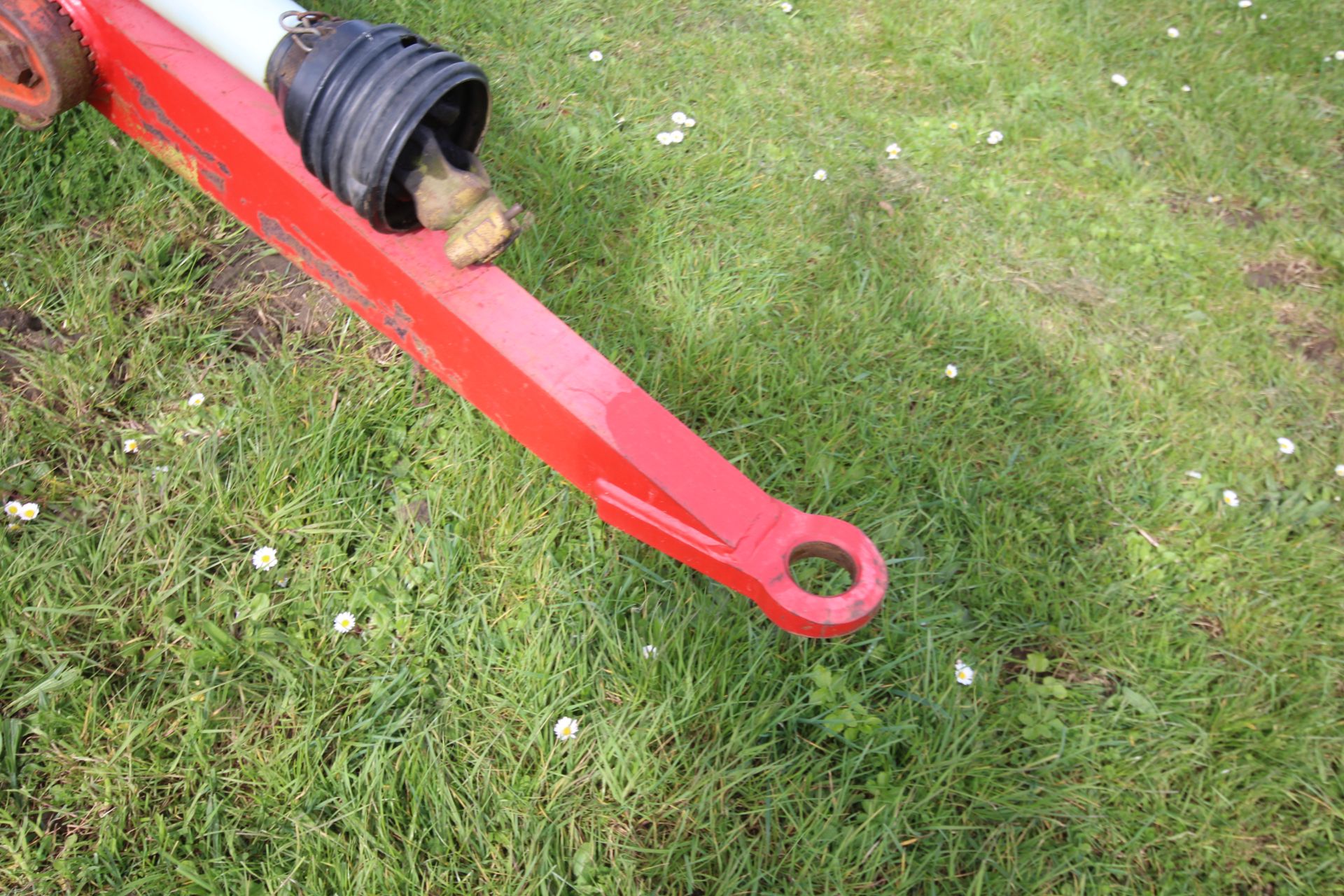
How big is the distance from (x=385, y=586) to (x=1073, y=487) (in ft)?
5.14

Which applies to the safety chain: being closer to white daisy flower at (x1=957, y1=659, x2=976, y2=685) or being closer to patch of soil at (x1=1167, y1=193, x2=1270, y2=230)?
white daisy flower at (x1=957, y1=659, x2=976, y2=685)

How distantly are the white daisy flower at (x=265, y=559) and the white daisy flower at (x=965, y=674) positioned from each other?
1.41 metres

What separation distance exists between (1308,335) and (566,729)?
2.28 meters

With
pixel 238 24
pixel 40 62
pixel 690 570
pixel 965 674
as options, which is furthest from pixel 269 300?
pixel 965 674

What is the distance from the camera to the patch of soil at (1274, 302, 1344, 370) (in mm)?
2379

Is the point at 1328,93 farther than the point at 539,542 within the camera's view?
Yes

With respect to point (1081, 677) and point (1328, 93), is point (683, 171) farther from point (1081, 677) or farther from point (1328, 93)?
point (1328, 93)

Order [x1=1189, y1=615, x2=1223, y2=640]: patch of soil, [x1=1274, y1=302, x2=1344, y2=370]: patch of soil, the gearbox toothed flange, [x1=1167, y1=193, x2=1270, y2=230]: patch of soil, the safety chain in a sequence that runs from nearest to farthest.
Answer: the safety chain < the gearbox toothed flange < [x1=1189, y1=615, x2=1223, y2=640]: patch of soil < [x1=1274, y1=302, x2=1344, y2=370]: patch of soil < [x1=1167, y1=193, x2=1270, y2=230]: patch of soil

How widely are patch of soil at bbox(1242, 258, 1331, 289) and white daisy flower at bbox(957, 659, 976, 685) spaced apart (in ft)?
5.19

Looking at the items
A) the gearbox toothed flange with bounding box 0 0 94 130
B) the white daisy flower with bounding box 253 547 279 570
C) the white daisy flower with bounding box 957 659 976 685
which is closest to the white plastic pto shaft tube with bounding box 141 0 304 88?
the gearbox toothed flange with bounding box 0 0 94 130

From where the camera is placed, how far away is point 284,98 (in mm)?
1349

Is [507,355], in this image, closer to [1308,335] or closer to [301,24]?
A: [301,24]

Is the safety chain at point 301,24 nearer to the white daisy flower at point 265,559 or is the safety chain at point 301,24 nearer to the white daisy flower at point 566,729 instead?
the white daisy flower at point 265,559

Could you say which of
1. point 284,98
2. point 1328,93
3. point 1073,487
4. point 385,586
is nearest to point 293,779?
point 385,586
